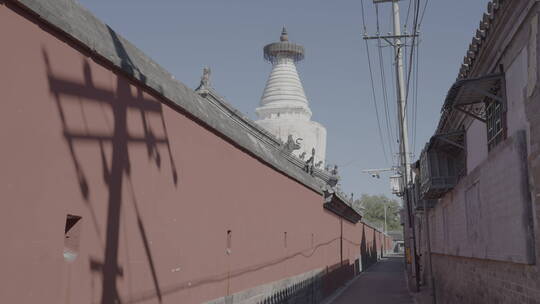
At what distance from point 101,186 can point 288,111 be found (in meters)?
39.9

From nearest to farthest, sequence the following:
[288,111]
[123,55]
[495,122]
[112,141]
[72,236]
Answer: [72,236] < [112,141] < [123,55] < [495,122] < [288,111]

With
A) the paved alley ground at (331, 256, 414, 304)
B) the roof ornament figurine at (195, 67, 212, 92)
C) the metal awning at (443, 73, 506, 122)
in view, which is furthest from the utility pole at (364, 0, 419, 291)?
the metal awning at (443, 73, 506, 122)

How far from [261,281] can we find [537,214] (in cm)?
558

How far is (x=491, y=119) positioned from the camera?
8.70 metres

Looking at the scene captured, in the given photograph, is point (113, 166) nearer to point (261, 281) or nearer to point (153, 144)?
point (153, 144)

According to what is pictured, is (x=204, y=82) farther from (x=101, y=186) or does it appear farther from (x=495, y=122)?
(x=101, y=186)

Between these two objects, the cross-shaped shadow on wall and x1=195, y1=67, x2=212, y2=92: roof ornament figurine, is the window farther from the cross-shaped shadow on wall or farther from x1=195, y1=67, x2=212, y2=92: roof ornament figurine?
x1=195, y1=67, x2=212, y2=92: roof ornament figurine

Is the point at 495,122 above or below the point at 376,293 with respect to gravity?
above

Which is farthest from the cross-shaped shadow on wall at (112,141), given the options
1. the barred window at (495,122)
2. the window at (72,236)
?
the barred window at (495,122)

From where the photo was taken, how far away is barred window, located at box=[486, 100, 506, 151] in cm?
769

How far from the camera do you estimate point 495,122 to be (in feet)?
27.5

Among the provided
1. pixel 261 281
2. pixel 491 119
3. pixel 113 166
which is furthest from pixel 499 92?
pixel 113 166

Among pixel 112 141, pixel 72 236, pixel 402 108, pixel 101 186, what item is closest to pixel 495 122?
pixel 112 141

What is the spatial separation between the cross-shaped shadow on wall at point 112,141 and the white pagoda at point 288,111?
35042 millimetres
